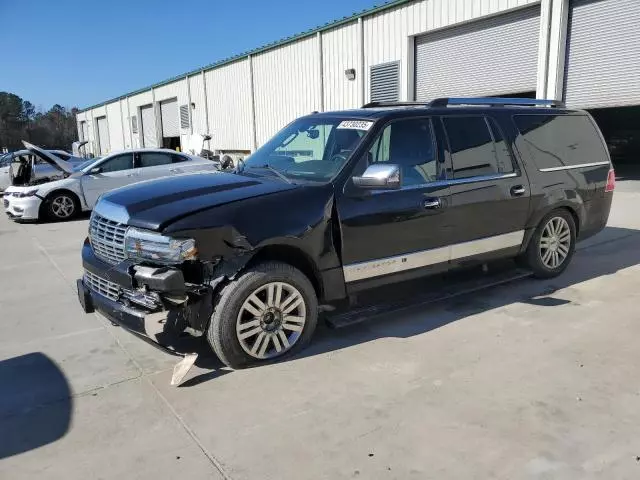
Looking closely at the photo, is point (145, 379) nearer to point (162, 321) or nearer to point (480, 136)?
point (162, 321)

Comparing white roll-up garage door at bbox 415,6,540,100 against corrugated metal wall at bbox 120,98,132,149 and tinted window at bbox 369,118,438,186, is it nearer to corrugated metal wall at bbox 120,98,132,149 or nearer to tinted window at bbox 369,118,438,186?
tinted window at bbox 369,118,438,186

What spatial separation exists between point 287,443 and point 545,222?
4060mm

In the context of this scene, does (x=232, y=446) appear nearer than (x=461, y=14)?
Yes

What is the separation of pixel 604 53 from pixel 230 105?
17.4 metres

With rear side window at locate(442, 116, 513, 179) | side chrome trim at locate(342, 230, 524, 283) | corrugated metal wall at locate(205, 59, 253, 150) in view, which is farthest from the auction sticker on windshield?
corrugated metal wall at locate(205, 59, 253, 150)

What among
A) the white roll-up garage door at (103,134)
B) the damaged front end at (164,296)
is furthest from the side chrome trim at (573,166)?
the white roll-up garage door at (103,134)

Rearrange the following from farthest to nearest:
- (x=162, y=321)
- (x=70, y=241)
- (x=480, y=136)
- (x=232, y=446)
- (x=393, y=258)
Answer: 1. (x=70, y=241)
2. (x=480, y=136)
3. (x=393, y=258)
4. (x=162, y=321)
5. (x=232, y=446)

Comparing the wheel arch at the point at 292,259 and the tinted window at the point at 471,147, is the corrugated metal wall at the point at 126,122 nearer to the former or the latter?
the tinted window at the point at 471,147

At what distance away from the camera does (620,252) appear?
7.36m

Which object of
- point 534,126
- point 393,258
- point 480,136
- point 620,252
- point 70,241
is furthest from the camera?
point 70,241

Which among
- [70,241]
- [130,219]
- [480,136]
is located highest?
[480,136]

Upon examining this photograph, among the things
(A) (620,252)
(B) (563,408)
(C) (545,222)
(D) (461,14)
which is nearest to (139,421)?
(B) (563,408)

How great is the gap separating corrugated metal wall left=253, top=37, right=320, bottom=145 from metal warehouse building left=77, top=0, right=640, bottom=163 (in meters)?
0.04

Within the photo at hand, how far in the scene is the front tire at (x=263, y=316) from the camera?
146 inches
